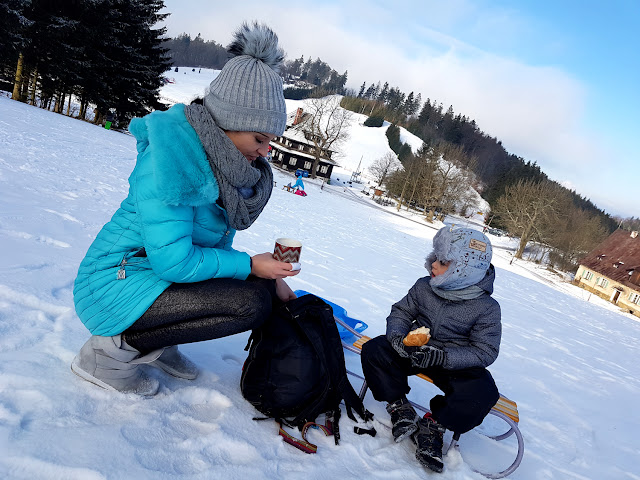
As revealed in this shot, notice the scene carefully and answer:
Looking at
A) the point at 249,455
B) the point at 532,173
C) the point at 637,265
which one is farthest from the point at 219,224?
the point at 532,173

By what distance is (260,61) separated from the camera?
7.13ft

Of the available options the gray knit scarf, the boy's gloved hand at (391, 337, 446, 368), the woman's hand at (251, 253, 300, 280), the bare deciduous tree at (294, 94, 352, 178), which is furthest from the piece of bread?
the bare deciduous tree at (294, 94, 352, 178)

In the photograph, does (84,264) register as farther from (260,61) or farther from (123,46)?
(123,46)

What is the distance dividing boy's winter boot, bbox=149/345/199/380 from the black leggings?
0.34m

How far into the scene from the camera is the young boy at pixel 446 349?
2523 millimetres

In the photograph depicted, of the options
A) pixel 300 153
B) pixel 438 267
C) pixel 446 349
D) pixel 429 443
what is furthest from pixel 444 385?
pixel 300 153

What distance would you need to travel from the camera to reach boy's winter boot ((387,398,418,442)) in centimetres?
251

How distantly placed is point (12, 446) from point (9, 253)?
2298 millimetres

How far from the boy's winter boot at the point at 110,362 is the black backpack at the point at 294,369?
601mm

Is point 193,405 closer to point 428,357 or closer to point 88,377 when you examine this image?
point 88,377

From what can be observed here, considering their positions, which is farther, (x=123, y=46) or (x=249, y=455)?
(x=123, y=46)

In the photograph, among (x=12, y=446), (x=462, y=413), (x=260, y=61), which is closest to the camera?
(x=12, y=446)

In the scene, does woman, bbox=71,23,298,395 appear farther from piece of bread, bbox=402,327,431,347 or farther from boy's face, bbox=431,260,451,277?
boy's face, bbox=431,260,451,277

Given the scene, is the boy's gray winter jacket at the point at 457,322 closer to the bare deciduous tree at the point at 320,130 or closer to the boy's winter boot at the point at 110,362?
the boy's winter boot at the point at 110,362
